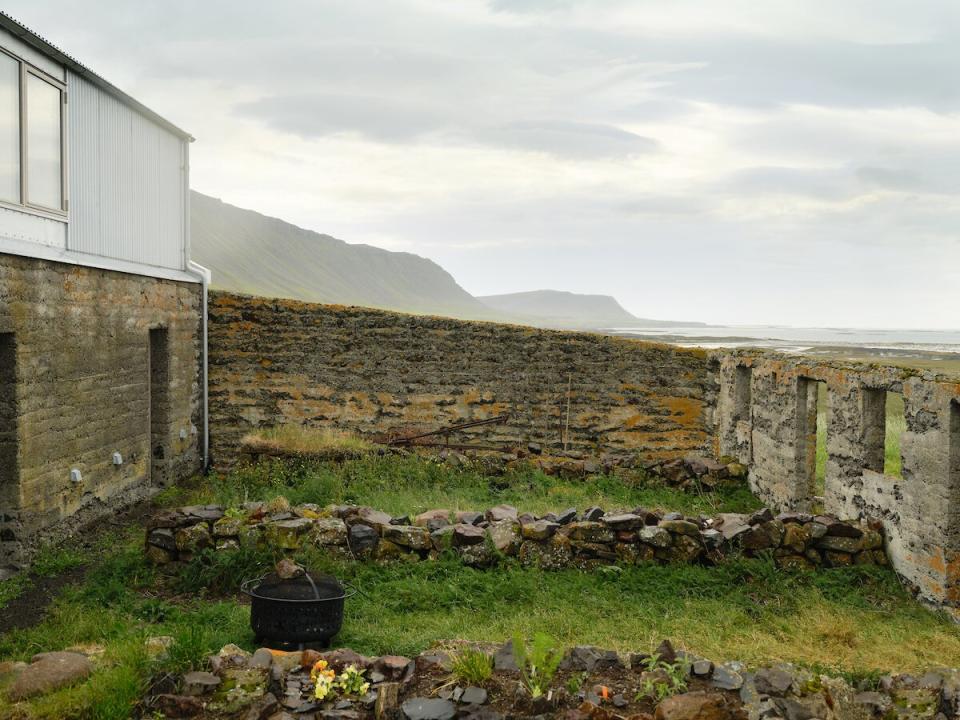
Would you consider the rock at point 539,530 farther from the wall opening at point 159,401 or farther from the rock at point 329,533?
the wall opening at point 159,401

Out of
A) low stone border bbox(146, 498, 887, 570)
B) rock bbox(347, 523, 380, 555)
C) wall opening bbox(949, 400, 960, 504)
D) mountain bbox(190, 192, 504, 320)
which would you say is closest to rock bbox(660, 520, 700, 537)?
low stone border bbox(146, 498, 887, 570)

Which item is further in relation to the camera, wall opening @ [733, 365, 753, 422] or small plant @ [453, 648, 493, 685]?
wall opening @ [733, 365, 753, 422]

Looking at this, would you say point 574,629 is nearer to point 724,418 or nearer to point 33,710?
point 33,710

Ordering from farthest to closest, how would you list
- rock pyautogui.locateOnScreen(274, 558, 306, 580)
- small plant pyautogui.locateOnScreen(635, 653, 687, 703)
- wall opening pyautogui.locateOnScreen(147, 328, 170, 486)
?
wall opening pyautogui.locateOnScreen(147, 328, 170, 486) → rock pyautogui.locateOnScreen(274, 558, 306, 580) → small plant pyautogui.locateOnScreen(635, 653, 687, 703)

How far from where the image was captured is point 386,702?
212 inches

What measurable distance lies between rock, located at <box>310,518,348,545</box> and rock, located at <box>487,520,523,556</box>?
162 centimetres

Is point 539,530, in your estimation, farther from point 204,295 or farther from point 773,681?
point 204,295

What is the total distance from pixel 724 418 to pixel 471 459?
4.53 meters

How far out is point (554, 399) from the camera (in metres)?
14.8

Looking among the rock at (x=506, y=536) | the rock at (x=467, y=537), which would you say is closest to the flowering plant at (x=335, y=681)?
the rock at (x=467, y=537)

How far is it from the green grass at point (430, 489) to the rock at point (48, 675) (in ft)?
17.5

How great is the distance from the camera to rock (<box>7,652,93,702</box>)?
5672 millimetres

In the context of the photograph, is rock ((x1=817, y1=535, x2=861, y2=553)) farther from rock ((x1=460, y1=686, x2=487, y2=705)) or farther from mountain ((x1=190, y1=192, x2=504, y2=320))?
mountain ((x1=190, y1=192, x2=504, y2=320))

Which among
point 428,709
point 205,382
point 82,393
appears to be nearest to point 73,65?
point 82,393
